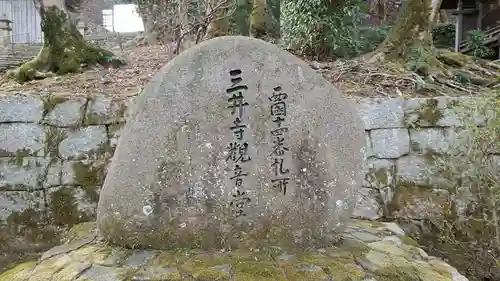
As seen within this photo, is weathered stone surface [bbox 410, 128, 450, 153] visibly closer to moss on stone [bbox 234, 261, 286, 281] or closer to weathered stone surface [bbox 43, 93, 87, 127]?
moss on stone [bbox 234, 261, 286, 281]

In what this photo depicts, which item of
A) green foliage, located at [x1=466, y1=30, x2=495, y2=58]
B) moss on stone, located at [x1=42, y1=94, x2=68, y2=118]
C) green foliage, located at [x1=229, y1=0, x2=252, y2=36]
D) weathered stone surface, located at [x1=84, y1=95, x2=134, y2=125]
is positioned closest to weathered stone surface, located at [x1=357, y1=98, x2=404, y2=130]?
weathered stone surface, located at [x1=84, y1=95, x2=134, y2=125]

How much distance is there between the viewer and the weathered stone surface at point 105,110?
15.2 ft

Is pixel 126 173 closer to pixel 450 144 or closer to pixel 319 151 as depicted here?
pixel 319 151

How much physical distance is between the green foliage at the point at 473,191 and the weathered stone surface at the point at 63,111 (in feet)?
11.4

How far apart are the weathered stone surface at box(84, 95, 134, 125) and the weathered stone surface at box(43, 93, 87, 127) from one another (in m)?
0.08

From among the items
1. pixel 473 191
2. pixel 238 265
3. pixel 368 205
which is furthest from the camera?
pixel 368 205

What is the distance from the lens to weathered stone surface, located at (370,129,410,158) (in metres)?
4.69

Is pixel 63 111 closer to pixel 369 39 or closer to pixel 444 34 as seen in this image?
pixel 369 39

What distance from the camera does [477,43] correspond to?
10445 millimetres

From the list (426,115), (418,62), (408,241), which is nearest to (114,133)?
(408,241)

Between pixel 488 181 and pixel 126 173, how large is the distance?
2786 mm

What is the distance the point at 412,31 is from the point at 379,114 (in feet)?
6.30

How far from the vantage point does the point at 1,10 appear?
1608 cm

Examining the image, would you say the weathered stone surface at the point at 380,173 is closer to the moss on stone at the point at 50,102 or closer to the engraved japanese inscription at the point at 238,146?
the engraved japanese inscription at the point at 238,146
